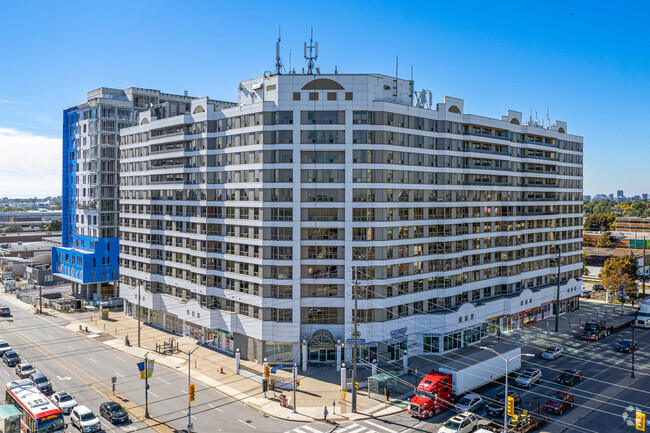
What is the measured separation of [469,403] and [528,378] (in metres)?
11.5

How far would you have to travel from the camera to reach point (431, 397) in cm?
4691

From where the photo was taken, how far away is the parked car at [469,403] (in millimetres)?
46344

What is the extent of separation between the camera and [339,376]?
57.4 meters

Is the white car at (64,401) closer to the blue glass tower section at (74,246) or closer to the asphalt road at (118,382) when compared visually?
the asphalt road at (118,382)

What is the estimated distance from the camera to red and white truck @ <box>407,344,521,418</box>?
4675cm

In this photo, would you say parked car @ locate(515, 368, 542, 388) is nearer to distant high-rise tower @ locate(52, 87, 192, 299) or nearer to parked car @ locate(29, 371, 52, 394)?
parked car @ locate(29, 371, 52, 394)

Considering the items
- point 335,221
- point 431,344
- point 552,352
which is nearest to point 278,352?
point 335,221

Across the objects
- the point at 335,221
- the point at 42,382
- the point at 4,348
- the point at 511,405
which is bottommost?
the point at 4,348

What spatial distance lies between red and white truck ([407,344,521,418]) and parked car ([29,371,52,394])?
39184mm

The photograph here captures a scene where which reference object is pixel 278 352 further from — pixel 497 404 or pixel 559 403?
pixel 559 403

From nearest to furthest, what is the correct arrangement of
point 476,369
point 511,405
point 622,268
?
point 511,405
point 476,369
point 622,268

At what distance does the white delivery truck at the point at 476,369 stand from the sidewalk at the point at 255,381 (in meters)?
6.43

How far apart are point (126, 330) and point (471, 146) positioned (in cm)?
6462

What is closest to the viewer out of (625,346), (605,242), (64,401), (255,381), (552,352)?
(64,401)
